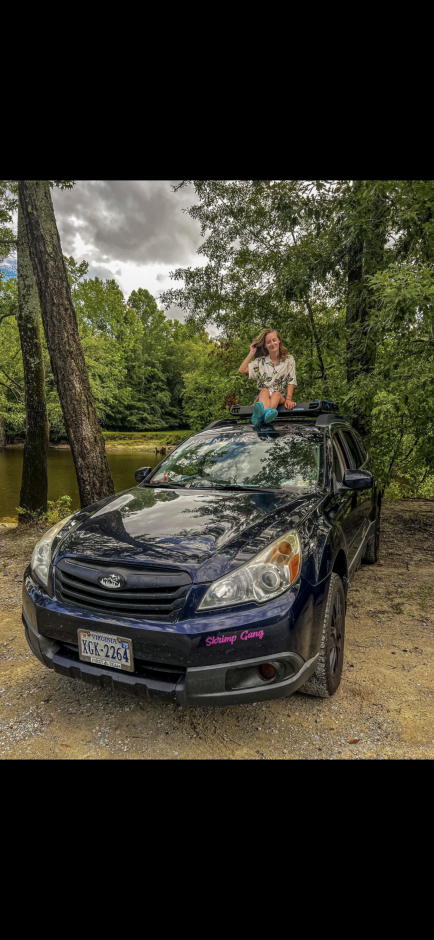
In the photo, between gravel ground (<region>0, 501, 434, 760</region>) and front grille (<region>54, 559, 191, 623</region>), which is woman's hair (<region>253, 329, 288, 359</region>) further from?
front grille (<region>54, 559, 191, 623</region>)

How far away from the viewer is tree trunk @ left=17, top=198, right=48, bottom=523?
8297 millimetres

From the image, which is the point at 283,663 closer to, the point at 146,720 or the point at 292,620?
the point at 292,620

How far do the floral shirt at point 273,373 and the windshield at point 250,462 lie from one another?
148 centimetres

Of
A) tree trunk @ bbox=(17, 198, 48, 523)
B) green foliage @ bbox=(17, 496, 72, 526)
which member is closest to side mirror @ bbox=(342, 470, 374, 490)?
green foliage @ bbox=(17, 496, 72, 526)

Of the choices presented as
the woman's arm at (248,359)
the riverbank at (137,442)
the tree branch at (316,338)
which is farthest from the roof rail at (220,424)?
the riverbank at (137,442)

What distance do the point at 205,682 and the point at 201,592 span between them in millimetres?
A: 389

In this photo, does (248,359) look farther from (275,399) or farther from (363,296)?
(363,296)

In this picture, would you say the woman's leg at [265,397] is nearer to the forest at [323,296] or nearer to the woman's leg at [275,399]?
A: the woman's leg at [275,399]

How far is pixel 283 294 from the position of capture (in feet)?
23.3

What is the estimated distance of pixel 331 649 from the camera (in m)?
2.70

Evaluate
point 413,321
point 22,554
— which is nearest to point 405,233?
point 413,321

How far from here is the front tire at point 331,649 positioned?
2.57m

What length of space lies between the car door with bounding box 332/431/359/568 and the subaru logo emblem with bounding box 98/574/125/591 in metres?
1.51

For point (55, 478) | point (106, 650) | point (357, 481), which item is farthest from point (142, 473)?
point (55, 478)
